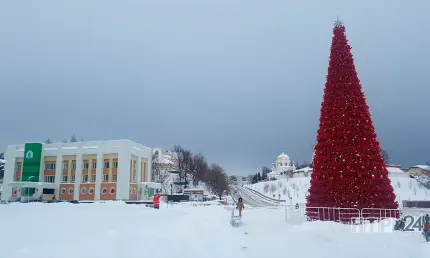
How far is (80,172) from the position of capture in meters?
65.8

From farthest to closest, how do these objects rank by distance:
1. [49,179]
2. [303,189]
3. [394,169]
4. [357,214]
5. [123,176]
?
[394,169] < [303,189] < [49,179] < [123,176] < [357,214]

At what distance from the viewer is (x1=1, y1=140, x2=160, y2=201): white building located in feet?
208

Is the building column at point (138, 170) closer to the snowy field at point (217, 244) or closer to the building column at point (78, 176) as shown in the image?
the building column at point (78, 176)

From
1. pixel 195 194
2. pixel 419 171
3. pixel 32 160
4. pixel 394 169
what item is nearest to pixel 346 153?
pixel 195 194

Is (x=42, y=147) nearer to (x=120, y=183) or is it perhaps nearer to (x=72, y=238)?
(x=120, y=183)

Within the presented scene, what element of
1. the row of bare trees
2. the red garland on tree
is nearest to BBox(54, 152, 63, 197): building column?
the row of bare trees

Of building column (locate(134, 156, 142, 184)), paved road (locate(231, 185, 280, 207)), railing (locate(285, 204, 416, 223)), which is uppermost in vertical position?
building column (locate(134, 156, 142, 184))

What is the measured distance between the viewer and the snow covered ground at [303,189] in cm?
6450

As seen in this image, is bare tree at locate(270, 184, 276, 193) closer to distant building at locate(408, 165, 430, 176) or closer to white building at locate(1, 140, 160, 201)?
white building at locate(1, 140, 160, 201)

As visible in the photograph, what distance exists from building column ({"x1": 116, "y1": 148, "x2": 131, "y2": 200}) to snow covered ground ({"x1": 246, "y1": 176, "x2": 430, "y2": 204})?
1090 inches

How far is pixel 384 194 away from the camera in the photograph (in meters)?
13.9

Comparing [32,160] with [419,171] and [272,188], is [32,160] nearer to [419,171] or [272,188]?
[272,188]

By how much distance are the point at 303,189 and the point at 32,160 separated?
55.0 meters

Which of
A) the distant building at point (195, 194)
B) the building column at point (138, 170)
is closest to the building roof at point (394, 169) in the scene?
the distant building at point (195, 194)
